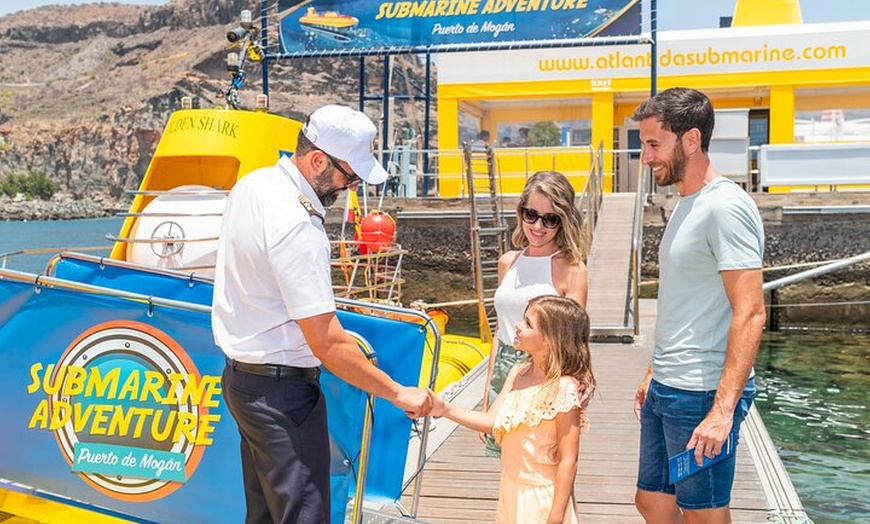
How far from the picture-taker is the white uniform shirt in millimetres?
3016

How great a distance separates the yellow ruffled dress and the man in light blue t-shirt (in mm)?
350

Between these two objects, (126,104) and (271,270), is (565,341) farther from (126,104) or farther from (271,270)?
(126,104)

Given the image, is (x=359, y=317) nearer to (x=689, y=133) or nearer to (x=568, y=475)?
(x=568, y=475)

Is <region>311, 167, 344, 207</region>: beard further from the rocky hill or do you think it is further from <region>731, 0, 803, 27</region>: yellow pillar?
the rocky hill

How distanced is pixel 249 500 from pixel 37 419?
4.74 ft

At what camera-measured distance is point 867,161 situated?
16750mm

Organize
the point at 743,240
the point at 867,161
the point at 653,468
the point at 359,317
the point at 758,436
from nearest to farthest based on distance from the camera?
the point at 743,240 → the point at 653,468 → the point at 359,317 → the point at 758,436 → the point at 867,161

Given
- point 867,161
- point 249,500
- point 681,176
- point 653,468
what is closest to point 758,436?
point 653,468

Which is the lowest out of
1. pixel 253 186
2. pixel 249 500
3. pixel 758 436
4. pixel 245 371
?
pixel 758 436

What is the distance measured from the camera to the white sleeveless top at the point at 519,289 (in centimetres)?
428

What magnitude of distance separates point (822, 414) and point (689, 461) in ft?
28.1

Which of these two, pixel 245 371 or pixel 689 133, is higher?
pixel 689 133

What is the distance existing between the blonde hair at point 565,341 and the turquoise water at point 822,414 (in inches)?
172

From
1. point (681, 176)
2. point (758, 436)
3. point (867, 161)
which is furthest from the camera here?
point (867, 161)
